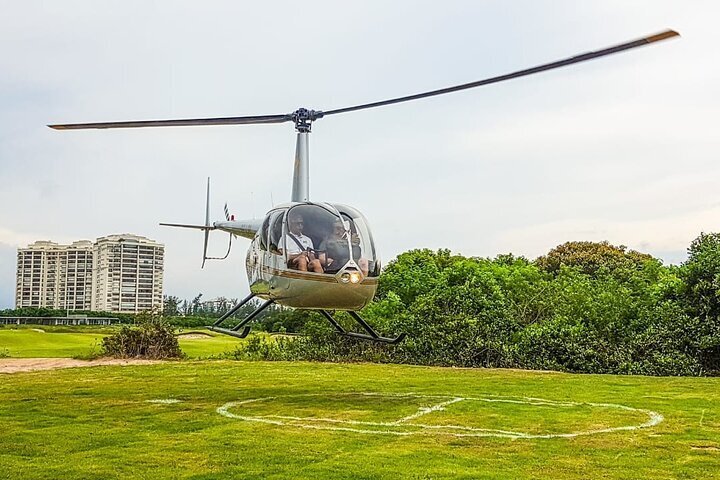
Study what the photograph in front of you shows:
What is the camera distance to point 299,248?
10.1m

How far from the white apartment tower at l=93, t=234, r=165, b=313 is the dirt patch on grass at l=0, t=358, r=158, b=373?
165 ft

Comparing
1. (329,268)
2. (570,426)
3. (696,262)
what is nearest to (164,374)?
(329,268)

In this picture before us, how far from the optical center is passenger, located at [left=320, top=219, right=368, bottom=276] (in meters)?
9.92

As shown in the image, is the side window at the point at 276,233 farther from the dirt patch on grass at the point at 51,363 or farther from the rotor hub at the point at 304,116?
the dirt patch on grass at the point at 51,363

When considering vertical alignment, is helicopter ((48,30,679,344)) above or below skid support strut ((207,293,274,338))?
above

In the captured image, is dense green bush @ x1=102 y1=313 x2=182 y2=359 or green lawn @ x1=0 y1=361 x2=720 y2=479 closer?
green lawn @ x1=0 y1=361 x2=720 y2=479

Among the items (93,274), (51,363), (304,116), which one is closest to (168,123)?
(304,116)

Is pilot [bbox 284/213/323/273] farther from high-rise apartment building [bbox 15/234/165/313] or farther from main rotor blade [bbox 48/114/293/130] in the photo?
high-rise apartment building [bbox 15/234/165/313]

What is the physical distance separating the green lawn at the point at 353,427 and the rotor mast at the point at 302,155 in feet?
11.0

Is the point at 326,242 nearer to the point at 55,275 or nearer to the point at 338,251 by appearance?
the point at 338,251

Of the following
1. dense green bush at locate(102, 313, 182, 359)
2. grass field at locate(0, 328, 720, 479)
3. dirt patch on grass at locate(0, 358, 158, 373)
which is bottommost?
dirt patch on grass at locate(0, 358, 158, 373)

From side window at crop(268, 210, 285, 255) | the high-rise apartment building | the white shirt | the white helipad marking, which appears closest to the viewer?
the white helipad marking


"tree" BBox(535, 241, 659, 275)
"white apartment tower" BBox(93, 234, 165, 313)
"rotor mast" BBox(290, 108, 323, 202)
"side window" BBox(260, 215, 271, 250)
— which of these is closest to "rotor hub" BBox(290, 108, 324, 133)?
"rotor mast" BBox(290, 108, 323, 202)

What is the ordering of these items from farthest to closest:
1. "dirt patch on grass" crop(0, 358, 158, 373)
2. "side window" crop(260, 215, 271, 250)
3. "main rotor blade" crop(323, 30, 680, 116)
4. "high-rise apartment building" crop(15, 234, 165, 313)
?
"high-rise apartment building" crop(15, 234, 165, 313), "dirt patch on grass" crop(0, 358, 158, 373), "side window" crop(260, 215, 271, 250), "main rotor blade" crop(323, 30, 680, 116)
